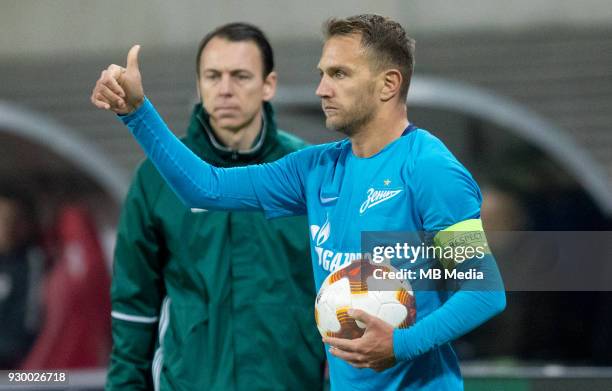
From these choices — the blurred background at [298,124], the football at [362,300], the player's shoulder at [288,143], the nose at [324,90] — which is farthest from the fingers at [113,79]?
the blurred background at [298,124]

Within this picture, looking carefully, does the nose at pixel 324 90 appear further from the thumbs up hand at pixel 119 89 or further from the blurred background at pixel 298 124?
the blurred background at pixel 298 124

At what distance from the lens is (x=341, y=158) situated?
3391mm

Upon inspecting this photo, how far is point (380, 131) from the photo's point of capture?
3268mm

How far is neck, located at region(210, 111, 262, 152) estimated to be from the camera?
425 cm

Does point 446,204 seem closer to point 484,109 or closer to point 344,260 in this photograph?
point 344,260

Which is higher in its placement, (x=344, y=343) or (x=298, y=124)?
(x=298, y=124)

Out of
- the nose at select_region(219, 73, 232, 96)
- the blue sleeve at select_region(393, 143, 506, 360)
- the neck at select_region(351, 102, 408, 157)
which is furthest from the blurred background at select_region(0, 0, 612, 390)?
the blue sleeve at select_region(393, 143, 506, 360)

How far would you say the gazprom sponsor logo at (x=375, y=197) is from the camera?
3.14 m

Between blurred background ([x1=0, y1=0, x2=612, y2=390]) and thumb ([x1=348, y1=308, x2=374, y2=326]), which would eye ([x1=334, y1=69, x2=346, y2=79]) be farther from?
blurred background ([x1=0, y1=0, x2=612, y2=390])

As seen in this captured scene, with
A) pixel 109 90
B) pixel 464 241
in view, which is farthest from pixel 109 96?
pixel 464 241

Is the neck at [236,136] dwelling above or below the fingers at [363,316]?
above

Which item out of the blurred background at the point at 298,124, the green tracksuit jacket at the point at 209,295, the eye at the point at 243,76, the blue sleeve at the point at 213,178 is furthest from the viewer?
the blurred background at the point at 298,124

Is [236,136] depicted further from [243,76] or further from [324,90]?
[324,90]

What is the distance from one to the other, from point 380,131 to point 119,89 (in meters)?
0.70
